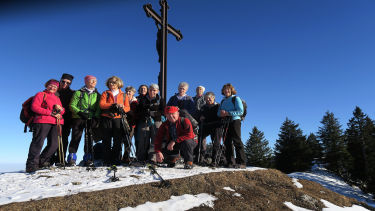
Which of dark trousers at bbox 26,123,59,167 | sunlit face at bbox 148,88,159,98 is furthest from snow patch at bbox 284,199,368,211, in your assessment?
dark trousers at bbox 26,123,59,167

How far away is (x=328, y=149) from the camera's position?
3484 cm

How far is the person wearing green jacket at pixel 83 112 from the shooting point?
5.74 m

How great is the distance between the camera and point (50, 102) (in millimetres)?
5484

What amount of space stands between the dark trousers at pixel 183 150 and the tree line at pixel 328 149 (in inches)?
1156

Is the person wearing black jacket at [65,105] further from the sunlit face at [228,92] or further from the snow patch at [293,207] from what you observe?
the snow patch at [293,207]

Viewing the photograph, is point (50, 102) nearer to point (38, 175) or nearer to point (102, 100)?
point (102, 100)

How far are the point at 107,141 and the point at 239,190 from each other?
352 cm

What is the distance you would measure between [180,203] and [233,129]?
10.9ft

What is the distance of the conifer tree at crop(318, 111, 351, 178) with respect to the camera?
31438 millimetres

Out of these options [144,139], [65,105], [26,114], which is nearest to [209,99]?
[144,139]

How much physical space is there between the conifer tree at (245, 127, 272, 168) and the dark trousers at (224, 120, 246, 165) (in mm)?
28965

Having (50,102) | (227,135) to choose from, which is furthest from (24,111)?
(227,135)

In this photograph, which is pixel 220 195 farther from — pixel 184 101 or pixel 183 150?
pixel 184 101

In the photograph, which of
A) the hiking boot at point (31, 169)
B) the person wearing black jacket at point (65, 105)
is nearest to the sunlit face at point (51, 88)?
the person wearing black jacket at point (65, 105)
